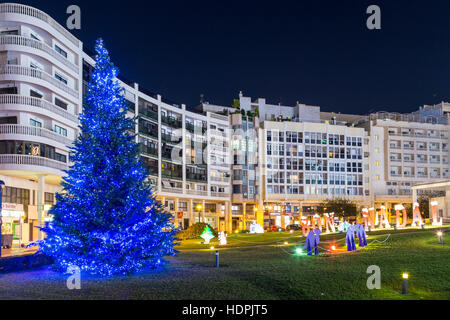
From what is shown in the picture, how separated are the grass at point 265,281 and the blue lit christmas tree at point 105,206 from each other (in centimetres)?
96

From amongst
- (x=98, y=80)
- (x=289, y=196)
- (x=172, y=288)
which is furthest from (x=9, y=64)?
(x=289, y=196)

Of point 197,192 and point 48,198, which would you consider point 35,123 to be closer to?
point 48,198

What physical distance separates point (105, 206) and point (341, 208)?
7912cm

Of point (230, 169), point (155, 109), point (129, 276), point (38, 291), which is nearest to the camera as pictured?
point (38, 291)

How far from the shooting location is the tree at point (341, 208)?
313 ft

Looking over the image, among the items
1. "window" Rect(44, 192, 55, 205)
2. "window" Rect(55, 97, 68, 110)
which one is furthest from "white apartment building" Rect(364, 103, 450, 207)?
"window" Rect(55, 97, 68, 110)

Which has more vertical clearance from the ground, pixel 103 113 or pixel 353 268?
pixel 103 113

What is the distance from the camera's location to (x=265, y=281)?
750 inches

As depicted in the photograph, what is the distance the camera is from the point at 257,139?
101 metres

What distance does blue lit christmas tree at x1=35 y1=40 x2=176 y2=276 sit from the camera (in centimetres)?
2120

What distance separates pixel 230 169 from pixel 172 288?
260 ft

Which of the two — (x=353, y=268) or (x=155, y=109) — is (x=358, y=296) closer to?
(x=353, y=268)

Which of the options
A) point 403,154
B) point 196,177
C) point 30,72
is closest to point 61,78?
point 30,72

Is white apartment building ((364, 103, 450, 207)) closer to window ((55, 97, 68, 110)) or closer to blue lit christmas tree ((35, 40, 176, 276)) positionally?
window ((55, 97, 68, 110))
